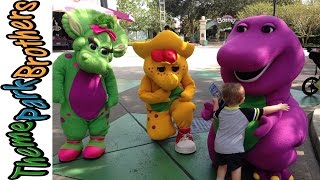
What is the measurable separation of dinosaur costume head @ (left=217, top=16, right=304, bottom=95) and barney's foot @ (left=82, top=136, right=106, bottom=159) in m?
1.78

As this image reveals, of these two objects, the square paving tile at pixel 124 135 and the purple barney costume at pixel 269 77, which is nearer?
the purple barney costume at pixel 269 77

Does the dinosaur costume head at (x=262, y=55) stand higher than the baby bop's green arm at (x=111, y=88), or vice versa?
the dinosaur costume head at (x=262, y=55)

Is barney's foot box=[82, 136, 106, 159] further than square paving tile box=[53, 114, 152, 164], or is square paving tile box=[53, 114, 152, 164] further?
square paving tile box=[53, 114, 152, 164]

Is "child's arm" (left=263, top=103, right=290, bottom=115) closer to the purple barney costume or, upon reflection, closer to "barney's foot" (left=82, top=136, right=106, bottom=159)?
the purple barney costume

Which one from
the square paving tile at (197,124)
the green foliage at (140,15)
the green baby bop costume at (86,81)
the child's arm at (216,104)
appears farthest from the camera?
the green foliage at (140,15)

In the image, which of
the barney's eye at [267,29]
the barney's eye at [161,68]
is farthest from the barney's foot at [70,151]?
the barney's eye at [267,29]

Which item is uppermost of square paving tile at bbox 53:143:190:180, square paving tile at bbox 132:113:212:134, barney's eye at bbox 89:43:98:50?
barney's eye at bbox 89:43:98:50

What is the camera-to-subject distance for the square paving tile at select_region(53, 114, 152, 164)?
433 cm

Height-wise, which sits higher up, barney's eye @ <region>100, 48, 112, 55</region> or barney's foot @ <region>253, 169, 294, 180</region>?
barney's eye @ <region>100, 48, 112, 55</region>

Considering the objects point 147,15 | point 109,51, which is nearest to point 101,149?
point 109,51

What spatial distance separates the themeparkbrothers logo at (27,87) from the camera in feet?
6.32

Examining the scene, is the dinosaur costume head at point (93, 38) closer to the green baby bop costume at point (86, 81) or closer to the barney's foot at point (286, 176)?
the green baby bop costume at point (86, 81)

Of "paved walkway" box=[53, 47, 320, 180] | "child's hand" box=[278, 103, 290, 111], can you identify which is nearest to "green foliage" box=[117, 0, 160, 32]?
"paved walkway" box=[53, 47, 320, 180]

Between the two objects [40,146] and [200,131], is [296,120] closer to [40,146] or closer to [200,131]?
[200,131]
